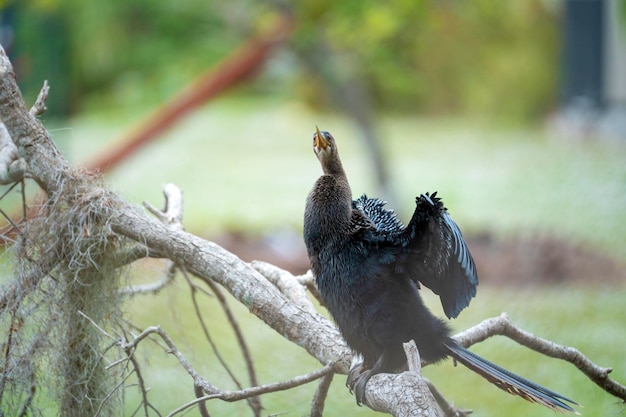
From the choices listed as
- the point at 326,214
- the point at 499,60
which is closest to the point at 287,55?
the point at 499,60

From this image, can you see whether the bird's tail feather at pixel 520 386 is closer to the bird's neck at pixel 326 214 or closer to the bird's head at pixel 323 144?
the bird's neck at pixel 326 214

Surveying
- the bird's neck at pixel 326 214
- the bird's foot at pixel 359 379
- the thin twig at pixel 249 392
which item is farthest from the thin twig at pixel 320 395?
the bird's neck at pixel 326 214

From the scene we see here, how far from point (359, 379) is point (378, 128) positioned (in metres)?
5.72

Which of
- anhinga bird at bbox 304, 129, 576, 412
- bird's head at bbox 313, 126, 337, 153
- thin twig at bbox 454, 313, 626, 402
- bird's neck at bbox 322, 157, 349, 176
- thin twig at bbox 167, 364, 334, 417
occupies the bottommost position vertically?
thin twig at bbox 167, 364, 334, 417

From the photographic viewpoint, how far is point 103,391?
2139 mm

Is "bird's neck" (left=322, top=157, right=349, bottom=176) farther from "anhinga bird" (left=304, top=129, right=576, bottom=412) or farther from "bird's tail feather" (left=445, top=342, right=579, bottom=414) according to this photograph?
"bird's tail feather" (left=445, top=342, right=579, bottom=414)

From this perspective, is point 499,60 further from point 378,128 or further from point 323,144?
point 323,144

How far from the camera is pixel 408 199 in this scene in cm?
604

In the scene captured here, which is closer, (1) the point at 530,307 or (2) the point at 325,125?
(1) the point at 530,307

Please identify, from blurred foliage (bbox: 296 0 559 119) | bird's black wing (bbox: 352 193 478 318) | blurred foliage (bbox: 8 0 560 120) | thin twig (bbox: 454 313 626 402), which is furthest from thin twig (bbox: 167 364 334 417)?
blurred foliage (bbox: 296 0 559 119)

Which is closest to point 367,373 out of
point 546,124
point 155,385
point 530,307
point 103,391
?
point 103,391

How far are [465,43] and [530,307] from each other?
4975 mm

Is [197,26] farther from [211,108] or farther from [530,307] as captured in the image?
[530,307]

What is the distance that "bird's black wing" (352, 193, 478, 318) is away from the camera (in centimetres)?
170
